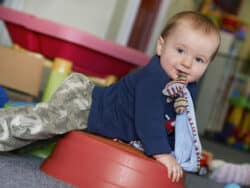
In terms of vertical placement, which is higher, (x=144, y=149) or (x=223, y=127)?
(x=144, y=149)

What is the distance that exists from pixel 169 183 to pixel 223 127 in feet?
10.5

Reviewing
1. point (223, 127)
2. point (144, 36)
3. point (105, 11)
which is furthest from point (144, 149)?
point (223, 127)

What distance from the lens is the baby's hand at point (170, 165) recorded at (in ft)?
3.08

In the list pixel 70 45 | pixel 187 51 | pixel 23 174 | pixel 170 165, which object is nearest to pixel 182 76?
pixel 187 51

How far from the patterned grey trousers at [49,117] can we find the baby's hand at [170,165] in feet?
0.71

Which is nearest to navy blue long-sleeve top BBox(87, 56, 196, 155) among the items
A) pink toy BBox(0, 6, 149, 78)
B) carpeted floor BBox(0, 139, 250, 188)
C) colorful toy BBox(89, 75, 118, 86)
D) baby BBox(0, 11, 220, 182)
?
baby BBox(0, 11, 220, 182)

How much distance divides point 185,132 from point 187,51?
19 centimetres

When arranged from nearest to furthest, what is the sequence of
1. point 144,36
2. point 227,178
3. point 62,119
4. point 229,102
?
point 62,119 → point 227,178 → point 144,36 → point 229,102

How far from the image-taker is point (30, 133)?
99 centimetres

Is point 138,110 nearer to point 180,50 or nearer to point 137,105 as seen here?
point 137,105

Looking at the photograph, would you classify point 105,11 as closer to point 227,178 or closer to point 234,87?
point 227,178

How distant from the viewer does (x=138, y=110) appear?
0.98m

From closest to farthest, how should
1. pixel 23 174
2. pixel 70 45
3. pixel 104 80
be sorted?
1. pixel 23 174
2. pixel 70 45
3. pixel 104 80

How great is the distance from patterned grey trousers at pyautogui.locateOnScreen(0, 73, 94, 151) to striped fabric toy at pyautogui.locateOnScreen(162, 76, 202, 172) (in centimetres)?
21
